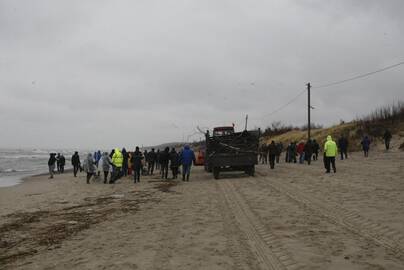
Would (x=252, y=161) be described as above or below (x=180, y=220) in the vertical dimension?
above

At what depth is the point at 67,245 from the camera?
25.6ft

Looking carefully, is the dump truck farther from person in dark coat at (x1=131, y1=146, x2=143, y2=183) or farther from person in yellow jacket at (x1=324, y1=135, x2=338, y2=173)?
person in dark coat at (x1=131, y1=146, x2=143, y2=183)

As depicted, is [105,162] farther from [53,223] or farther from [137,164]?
[53,223]

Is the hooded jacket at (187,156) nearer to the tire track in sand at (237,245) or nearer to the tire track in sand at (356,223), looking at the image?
the tire track in sand at (356,223)

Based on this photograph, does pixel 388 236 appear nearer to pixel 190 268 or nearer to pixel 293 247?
pixel 293 247

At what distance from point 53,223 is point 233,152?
11.6 m

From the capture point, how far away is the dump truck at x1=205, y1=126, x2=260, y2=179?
20.4 metres

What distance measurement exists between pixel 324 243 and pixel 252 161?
1379cm

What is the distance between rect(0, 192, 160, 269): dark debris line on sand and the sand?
0.02 meters

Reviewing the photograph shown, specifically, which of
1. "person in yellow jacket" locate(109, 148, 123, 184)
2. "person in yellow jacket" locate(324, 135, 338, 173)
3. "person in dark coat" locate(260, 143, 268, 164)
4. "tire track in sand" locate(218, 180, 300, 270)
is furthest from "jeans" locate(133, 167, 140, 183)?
"person in dark coat" locate(260, 143, 268, 164)

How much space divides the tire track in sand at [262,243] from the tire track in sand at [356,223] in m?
1.52

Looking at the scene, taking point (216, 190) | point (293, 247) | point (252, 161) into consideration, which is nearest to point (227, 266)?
point (293, 247)

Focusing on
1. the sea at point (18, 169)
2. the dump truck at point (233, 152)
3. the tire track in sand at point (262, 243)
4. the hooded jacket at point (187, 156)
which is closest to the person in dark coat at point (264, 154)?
the dump truck at point (233, 152)

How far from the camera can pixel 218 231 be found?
8.19 m
